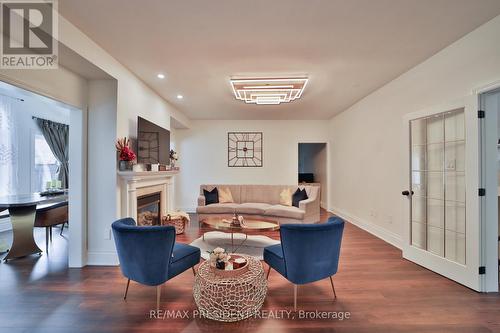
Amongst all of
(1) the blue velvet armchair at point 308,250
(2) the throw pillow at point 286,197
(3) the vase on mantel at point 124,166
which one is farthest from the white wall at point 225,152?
(1) the blue velvet armchair at point 308,250

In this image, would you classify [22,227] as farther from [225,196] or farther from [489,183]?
[489,183]

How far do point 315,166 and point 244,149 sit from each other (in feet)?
9.55

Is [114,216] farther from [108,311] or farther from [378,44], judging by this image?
[378,44]

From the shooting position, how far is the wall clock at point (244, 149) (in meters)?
6.89

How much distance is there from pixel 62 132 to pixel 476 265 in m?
8.35

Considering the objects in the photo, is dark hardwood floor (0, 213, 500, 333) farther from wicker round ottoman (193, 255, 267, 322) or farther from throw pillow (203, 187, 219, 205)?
throw pillow (203, 187, 219, 205)

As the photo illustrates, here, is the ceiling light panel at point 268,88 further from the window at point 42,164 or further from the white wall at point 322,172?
the window at point 42,164

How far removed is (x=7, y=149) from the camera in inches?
190

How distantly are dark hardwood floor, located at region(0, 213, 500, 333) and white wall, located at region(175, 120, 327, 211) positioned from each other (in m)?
3.89

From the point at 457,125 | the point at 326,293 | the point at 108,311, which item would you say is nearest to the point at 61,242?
the point at 108,311

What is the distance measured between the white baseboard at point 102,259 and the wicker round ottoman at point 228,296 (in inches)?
67.8

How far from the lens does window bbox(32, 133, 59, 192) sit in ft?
17.7

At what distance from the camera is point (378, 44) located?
2.70 metres

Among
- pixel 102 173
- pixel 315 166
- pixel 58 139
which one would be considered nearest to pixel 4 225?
pixel 58 139
